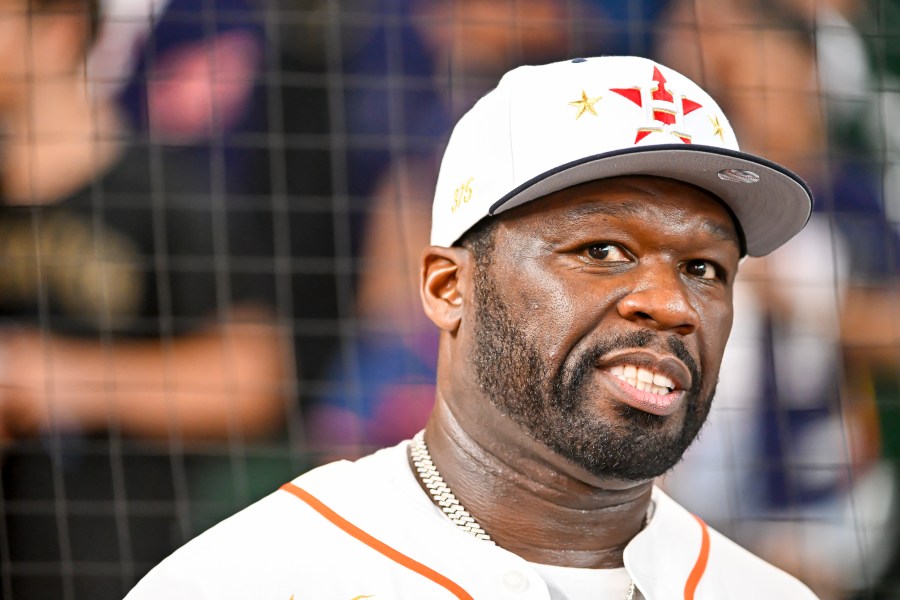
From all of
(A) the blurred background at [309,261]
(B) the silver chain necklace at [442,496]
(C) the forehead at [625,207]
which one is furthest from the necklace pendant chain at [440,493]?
(A) the blurred background at [309,261]

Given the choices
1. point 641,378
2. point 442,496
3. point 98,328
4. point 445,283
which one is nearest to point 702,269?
point 641,378

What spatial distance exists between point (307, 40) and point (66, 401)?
106 centimetres

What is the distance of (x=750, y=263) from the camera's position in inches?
116

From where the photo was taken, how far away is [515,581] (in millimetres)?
1413

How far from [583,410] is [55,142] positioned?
1821 mm

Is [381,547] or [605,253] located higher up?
[605,253]

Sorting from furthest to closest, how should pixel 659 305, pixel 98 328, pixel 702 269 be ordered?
1. pixel 98 328
2. pixel 702 269
3. pixel 659 305

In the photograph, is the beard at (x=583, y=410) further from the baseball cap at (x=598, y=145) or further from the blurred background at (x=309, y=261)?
the blurred background at (x=309, y=261)

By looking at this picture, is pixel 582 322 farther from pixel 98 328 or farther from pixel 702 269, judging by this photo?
pixel 98 328

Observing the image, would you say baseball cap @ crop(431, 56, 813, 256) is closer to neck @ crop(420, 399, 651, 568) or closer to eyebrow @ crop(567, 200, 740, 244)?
eyebrow @ crop(567, 200, 740, 244)

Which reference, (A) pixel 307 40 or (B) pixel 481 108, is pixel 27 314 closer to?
(A) pixel 307 40

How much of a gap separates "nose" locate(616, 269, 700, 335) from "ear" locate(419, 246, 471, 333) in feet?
0.84

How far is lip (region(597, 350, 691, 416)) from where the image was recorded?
54.6 inches

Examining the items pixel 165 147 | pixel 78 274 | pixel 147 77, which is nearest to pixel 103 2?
pixel 147 77
